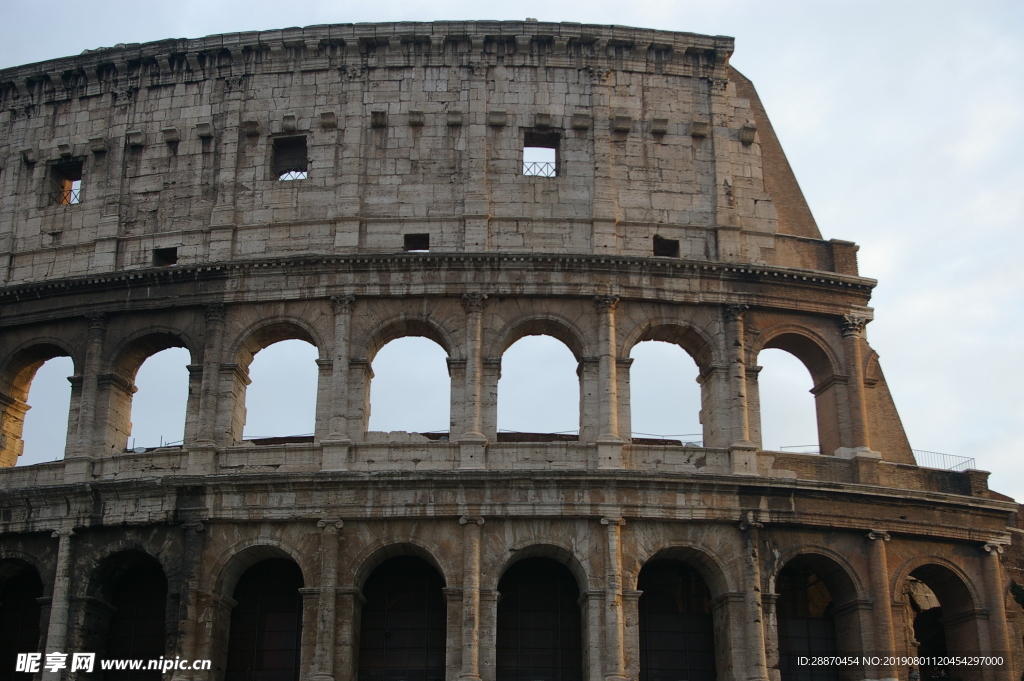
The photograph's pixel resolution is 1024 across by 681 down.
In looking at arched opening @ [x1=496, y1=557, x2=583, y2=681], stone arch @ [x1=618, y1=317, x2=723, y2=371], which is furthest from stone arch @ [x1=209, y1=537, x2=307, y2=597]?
stone arch @ [x1=618, y1=317, x2=723, y2=371]

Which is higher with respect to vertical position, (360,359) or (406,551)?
(360,359)

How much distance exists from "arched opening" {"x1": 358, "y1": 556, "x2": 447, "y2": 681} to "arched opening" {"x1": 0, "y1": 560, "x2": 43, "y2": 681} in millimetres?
7092

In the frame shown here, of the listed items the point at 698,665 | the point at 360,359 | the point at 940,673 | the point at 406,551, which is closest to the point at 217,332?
the point at 360,359

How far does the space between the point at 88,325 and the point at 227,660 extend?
794cm

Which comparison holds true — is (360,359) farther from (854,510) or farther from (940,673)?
(940,673)

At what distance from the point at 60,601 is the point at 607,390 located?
11719 millimetres

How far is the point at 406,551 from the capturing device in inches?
965

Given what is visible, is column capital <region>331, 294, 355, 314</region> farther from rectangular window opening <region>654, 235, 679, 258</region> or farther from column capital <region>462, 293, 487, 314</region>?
rectangular window opening <region>654, 235, 679, 258</region>

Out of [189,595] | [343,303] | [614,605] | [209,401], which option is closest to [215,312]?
[209,401]

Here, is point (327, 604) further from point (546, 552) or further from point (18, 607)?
point (18, 607)

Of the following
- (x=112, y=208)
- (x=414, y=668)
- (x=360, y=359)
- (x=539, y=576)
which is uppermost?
(x=112, y=208)

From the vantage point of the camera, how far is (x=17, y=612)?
Answer: 86.4 ft

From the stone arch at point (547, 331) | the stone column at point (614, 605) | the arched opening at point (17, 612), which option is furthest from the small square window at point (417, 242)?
the arched opening at point (17, 612)

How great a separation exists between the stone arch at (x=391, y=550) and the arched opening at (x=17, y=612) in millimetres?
7086
